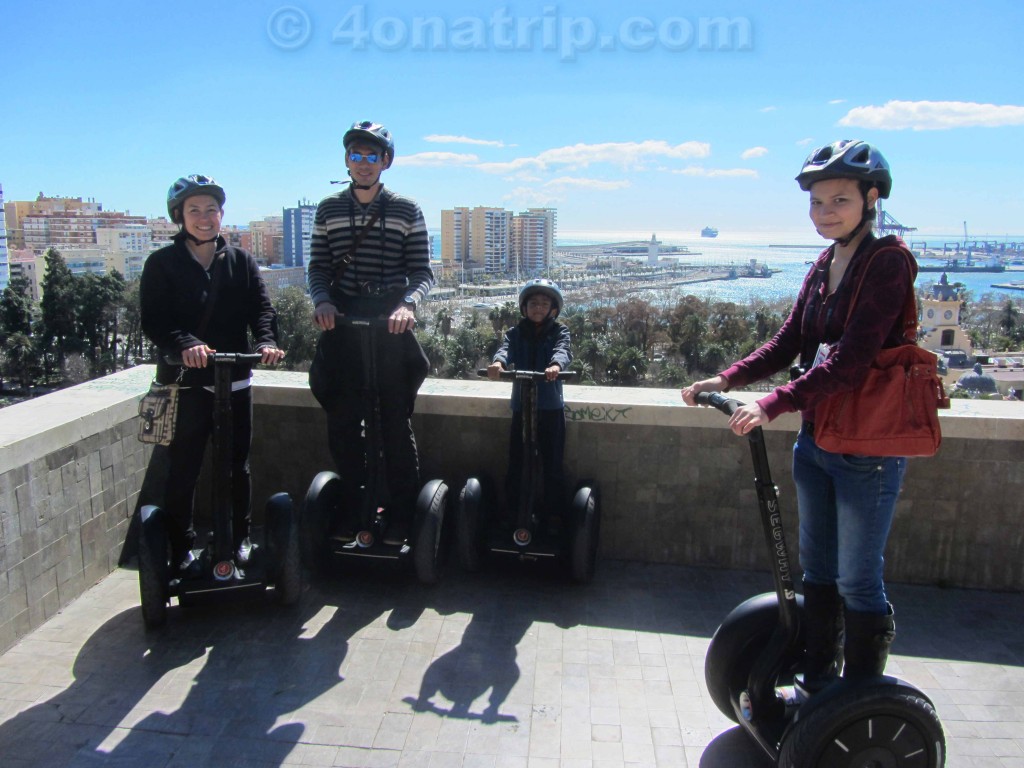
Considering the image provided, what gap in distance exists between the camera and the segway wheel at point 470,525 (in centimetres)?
402

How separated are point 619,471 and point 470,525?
3.11ft

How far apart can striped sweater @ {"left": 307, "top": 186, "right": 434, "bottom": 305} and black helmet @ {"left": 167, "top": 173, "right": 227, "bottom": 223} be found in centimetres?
53

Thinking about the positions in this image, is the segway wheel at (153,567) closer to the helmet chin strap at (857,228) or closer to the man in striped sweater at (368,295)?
the man in striped sweater at (368,295)

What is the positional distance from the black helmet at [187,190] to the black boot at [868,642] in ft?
10.3

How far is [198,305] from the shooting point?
3639 millimetres

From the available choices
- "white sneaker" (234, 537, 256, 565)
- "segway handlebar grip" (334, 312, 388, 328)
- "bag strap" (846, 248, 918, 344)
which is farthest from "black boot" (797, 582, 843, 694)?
"white sneaker" (234, 537, 256, 565)

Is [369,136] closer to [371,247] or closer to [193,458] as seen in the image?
[371,247]

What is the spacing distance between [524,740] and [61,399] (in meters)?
3.04

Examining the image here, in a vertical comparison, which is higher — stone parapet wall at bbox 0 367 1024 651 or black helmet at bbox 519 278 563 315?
black helmet at bbox 519 278 563 315

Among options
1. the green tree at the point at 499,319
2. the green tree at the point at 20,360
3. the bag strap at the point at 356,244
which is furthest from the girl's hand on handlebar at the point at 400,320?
the green tree at the point at 20,360

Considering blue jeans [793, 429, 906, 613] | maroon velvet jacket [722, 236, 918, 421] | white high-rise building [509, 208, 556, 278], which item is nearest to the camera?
maroon velvet jacket [722, 236, 918, 421]

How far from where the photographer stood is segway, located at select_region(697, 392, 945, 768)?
2.28 meters

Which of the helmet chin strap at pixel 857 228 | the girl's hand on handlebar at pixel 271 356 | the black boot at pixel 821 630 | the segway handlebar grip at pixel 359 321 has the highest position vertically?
the helmet chin strap at pixel 857 228

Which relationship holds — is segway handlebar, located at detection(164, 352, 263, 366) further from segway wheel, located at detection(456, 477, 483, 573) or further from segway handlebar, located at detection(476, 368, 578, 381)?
segway wheel, located at detection(456, 477, 483, 573)
